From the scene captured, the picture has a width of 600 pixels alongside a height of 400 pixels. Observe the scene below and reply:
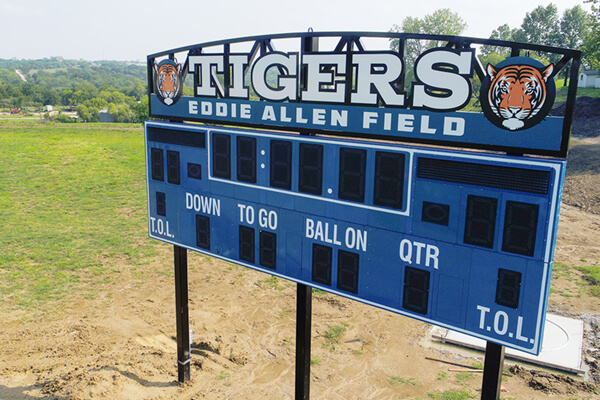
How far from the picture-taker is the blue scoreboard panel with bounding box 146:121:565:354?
21.2 ft

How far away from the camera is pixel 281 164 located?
8812 mm

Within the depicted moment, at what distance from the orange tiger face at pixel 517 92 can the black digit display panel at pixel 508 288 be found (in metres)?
1.97

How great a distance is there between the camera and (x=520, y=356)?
13.5m

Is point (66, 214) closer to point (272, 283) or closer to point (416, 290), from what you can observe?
point (272, 283)

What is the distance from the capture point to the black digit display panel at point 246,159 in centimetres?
917

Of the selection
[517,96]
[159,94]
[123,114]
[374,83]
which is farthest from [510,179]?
[123,114]

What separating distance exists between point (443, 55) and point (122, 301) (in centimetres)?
1455

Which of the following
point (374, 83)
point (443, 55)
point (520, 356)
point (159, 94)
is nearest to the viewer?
point (443, 55)

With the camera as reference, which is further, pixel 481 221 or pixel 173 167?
pixel 173 167

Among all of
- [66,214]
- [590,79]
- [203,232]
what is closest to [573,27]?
[590,79]

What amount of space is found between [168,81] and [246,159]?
A: 297 cm

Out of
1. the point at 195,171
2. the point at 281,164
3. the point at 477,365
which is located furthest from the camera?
the point at 477,365

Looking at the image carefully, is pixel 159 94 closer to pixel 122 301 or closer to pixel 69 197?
pixel 122 301

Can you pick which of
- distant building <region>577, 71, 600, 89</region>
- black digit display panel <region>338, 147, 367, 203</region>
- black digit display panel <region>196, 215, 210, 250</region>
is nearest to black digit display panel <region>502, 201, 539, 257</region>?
black digit display panel <region>338, 147, 367, 203</region>
